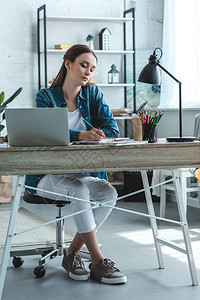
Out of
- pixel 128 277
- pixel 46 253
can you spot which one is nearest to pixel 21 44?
pixel 46 253

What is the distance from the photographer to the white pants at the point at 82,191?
7.89 ft

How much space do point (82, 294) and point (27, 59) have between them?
360 cm

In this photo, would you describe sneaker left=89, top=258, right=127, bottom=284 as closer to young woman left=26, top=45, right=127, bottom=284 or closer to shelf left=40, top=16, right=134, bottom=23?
young woman left=26, top=45, right=127, bottom=284

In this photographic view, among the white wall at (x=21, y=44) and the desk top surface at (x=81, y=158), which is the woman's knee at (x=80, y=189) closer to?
the desk top surface at (x=81, y=158)

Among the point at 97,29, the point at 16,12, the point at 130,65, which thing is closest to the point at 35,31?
the point at 16,12

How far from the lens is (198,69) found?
498 cm

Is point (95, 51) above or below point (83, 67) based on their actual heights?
above

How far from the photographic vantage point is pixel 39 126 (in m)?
2.02

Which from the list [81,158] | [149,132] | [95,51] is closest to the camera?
[81,158]

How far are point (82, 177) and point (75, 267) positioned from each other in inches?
18.2

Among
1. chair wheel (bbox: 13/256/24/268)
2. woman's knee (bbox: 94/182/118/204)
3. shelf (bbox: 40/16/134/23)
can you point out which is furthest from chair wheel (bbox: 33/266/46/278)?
shelf (bbox: 40/16/134/23)

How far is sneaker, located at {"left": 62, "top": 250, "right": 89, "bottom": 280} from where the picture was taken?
2.53m

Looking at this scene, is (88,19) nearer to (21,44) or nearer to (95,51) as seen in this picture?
(95,51)

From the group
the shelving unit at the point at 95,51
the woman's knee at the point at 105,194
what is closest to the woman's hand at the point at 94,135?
the woman's knee at the point at 105,194
